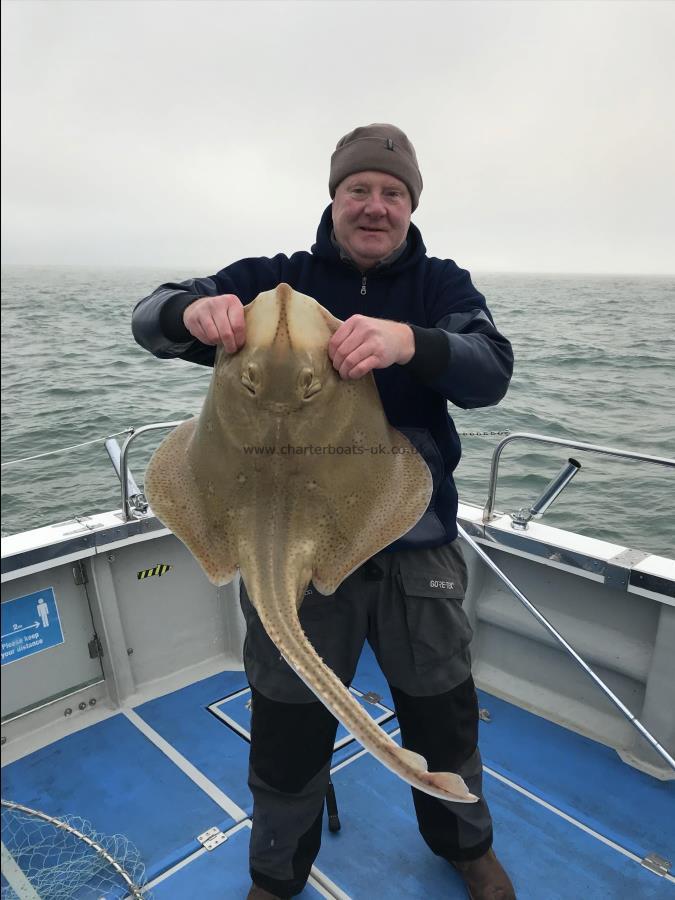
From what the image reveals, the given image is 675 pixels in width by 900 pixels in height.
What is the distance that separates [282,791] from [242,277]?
2062 mm

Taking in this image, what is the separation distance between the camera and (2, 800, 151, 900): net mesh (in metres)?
2.77

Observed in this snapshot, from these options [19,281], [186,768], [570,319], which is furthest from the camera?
[570,319]

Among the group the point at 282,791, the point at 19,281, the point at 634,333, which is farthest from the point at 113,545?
the point at 634,333

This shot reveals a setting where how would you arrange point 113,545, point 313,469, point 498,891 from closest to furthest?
point 313,469 → point 498,891 → point 113,545

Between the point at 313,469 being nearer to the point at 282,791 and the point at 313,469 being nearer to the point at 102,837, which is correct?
the point at 282,791

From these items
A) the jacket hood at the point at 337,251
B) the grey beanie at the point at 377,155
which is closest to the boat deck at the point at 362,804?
the jacket hood at the point at 337,251

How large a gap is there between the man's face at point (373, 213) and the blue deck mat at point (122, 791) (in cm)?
299

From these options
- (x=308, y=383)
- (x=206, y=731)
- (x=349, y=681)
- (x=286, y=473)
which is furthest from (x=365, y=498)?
(x=206, y=731)

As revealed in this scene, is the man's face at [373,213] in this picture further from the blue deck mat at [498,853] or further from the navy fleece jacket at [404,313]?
the blue deck mat at [498,853]

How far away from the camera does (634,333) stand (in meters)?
18.6

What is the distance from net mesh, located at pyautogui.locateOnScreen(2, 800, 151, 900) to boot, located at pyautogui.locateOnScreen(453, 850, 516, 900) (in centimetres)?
147

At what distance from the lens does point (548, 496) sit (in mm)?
3844

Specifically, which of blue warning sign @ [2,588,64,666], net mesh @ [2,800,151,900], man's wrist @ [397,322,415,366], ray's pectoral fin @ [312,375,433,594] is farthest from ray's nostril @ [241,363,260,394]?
blue warning sign @ [2,588,64,666]

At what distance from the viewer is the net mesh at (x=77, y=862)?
2.77 meters
